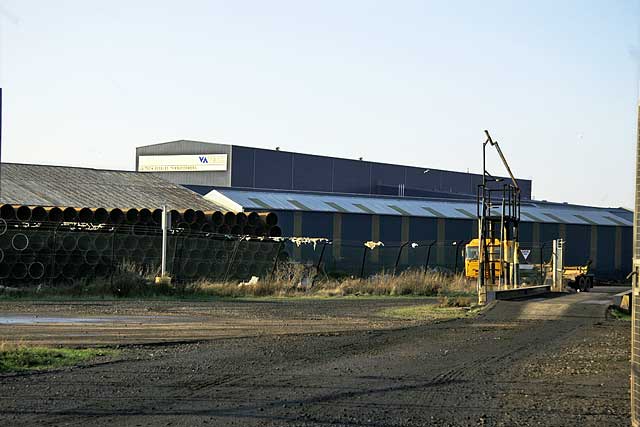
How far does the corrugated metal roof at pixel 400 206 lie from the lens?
196 ft

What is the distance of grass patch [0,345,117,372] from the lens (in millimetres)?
13625

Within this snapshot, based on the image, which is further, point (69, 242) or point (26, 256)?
point (69, 242)

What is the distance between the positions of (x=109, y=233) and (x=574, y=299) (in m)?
17.8

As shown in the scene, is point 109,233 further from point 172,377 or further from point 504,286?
point 172,377

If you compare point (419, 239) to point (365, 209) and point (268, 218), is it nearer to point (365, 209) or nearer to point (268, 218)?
point (365, 209)

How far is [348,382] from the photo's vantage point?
1246cm

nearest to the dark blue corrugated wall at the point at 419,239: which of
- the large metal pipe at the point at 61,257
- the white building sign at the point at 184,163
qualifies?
the white building sign at the point at 184,163

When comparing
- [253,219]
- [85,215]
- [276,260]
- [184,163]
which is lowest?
[276,260]

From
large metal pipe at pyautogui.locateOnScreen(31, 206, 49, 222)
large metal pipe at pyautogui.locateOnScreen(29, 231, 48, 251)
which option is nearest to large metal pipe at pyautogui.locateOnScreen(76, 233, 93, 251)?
large metal pipe at pyautogui.locateOnScreen(29, 231, 48, 251)

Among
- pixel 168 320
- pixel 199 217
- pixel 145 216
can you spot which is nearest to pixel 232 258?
pixel 145 216

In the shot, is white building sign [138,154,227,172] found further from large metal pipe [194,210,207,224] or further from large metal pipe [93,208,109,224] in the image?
large metal pipe [93,208,109,224]

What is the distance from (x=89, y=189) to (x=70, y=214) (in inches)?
447

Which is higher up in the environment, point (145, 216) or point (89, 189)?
point (89, 189)

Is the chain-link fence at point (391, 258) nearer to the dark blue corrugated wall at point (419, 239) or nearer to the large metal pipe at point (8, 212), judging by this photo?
the dark blue corrugated wall at point (419, 239)
